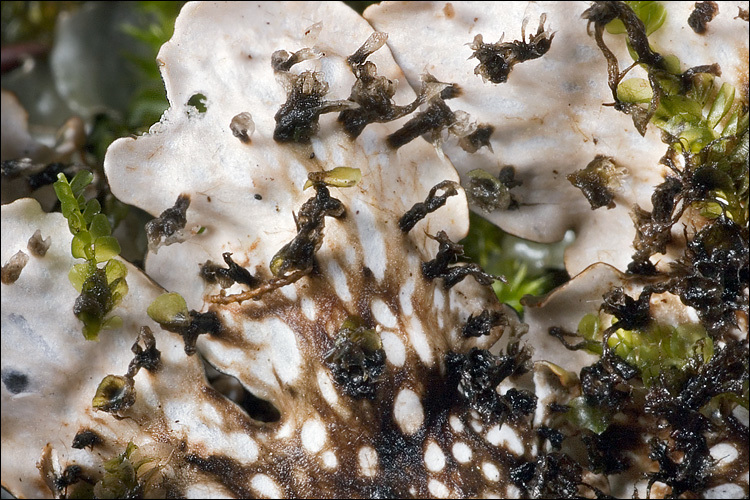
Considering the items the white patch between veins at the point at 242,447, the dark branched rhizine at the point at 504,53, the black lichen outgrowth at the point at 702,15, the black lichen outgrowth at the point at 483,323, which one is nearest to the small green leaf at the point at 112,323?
the white patch between veins at the point at 242,447

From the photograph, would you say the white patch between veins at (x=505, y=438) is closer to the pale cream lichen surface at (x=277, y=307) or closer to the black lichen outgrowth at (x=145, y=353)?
the pale cream lichen surface at (x=277, y=307)

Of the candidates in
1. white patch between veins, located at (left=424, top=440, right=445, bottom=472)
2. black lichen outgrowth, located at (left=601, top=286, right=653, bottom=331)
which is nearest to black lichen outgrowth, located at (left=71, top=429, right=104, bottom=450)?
white patch between veins, located at (left=424, top=440, right=445, bottom=472)

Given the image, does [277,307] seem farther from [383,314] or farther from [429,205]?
[429,205]

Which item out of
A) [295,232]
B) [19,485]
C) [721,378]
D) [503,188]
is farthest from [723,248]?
[19,485]

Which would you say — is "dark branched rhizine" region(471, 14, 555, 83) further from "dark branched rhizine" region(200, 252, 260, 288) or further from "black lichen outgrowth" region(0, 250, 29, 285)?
"black lichen outgrowth" region(0, 250, 29, 285)

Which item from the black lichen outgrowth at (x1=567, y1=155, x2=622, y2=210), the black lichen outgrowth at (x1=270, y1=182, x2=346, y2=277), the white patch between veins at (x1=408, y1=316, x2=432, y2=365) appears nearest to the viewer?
the black lichen outgrowth at (x1=270, y1=182, x2=346, y2=277)

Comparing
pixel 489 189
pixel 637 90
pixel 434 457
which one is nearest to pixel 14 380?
pixel 434 457
